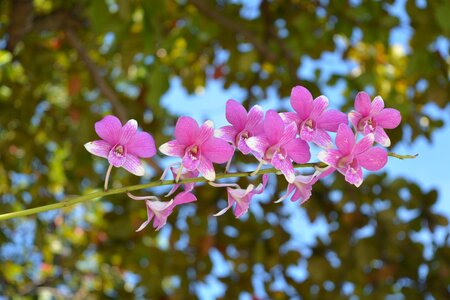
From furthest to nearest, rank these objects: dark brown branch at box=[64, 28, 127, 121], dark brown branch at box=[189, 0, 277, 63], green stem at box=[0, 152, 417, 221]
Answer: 1. dark brown branch at box=[189, 0, 277, 63]
2. dark brown branch at box=[64, 28, 127, 121]
3. green stem at box=[0, 152, 417, 221]

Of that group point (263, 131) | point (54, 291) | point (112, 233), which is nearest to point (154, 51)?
point (112, 233)

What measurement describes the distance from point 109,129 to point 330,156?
21 centimetres

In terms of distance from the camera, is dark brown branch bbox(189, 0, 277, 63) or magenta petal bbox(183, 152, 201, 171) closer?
magenta petal bbox(183, 152, 201, 171)

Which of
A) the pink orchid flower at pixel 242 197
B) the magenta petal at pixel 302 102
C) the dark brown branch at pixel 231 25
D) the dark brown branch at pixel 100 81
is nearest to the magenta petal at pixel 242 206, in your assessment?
the pink orchid flower at pixel 242 197

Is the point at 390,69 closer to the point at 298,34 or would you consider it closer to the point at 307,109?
the point at 298,34

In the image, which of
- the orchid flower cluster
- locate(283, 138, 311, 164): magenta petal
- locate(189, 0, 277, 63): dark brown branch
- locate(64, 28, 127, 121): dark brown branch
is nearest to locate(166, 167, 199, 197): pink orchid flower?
the orchid flower cluster

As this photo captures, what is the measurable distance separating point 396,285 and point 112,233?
1083 mm

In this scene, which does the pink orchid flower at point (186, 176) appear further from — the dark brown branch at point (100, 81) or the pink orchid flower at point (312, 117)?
the dark brown branch at point (100, 81)

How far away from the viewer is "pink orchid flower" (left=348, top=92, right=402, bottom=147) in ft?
2.36

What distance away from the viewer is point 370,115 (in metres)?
0.73

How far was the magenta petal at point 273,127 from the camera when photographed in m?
0.68

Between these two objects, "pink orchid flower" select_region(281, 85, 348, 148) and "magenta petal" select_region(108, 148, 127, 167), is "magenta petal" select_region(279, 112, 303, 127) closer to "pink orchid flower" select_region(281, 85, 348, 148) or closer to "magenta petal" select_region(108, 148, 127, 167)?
"pink orchid flower" select_region(281, 85, 348, 148)

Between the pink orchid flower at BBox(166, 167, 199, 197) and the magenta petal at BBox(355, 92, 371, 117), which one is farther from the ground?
the magenta petal at BBox(355, 92, 371, 117)

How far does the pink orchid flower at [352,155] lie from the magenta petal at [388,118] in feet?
0.15
